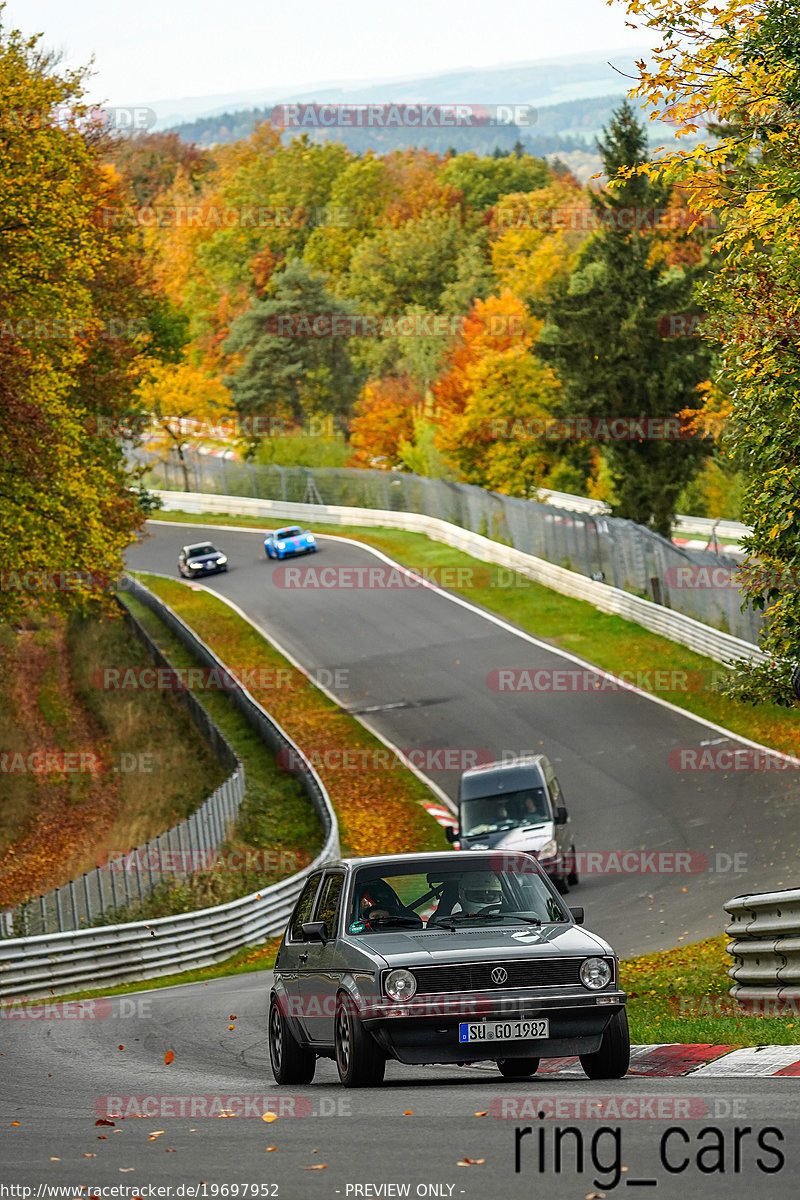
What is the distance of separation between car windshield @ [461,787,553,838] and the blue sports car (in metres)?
32.6

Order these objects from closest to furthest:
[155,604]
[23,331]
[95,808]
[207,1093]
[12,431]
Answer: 1. [207,1093]
2. [12,431]
3. [23,331]
4. [95,808]
5. [155,604]

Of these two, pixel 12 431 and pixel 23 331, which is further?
pixel 23 331

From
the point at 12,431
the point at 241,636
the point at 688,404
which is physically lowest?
the point at 241,636

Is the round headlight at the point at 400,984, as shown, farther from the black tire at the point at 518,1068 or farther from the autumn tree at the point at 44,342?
the autumn tree at the point at 44,342

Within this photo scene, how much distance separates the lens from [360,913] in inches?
382

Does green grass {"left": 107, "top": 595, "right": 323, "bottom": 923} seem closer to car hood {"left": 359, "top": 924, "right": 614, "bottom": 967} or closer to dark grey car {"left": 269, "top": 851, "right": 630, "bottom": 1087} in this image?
dark grey car {"left": 269, "top": 851, "right": 630, "bottom": 1087}

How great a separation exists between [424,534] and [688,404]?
13567 millimetres

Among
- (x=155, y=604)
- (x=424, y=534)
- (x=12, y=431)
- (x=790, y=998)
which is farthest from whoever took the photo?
(x=424, y=534)

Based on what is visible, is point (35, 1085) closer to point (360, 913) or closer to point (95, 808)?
point (360, 913)

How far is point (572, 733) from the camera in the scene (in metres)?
33.2

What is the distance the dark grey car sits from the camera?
28.2 ft

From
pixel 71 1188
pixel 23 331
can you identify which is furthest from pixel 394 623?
pixel 71 1188

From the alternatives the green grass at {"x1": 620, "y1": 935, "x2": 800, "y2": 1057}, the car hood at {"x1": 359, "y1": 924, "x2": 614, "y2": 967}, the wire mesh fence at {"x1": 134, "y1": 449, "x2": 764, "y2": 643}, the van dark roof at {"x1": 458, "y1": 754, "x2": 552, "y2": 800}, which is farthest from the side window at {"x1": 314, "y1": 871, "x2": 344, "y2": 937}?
the wire mesh fence at {"x1": 134, "y1": 449, "x2": 764, "y2": 643}

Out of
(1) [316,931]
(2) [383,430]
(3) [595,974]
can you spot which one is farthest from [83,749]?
(2) [383,430]
